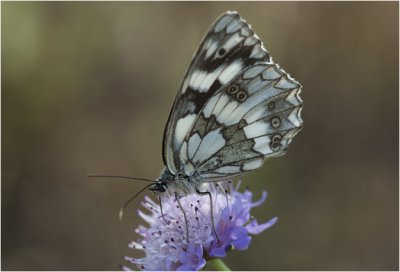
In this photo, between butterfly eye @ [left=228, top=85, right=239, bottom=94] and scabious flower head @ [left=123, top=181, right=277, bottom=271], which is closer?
scabious flower head @ [left=123, top=181, right=277, bottom=271]

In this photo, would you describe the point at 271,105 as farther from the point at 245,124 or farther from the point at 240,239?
the point at 240,239

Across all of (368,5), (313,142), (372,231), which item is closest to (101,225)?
(313,142)

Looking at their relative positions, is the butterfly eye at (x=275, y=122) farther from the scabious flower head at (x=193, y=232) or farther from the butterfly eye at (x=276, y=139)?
the scabious flower head at (x=193, y=232)

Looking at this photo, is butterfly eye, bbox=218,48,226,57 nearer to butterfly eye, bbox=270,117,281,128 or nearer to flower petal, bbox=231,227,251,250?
butterfly eye, bbox=270,117,281,128

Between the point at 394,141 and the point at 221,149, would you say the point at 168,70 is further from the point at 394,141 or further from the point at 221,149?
the point at 221,149

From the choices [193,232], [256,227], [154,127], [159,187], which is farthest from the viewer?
[154,127]

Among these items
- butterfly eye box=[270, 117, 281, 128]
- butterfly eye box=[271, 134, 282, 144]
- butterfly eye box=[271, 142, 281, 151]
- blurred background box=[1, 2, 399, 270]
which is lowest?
butterfly eye box=[271, 142, 281, 151]

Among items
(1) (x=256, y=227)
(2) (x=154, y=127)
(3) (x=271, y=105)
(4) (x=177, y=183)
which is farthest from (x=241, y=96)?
(2) (x=154, y=127)

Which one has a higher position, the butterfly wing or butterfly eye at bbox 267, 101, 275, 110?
the butterfly wing

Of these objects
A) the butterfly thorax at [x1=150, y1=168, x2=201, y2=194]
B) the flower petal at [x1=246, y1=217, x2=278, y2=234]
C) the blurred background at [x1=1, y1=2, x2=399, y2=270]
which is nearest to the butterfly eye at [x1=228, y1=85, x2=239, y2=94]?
the butterfly thorax at [x1=150, y1=168, x2=201, y2=194]
